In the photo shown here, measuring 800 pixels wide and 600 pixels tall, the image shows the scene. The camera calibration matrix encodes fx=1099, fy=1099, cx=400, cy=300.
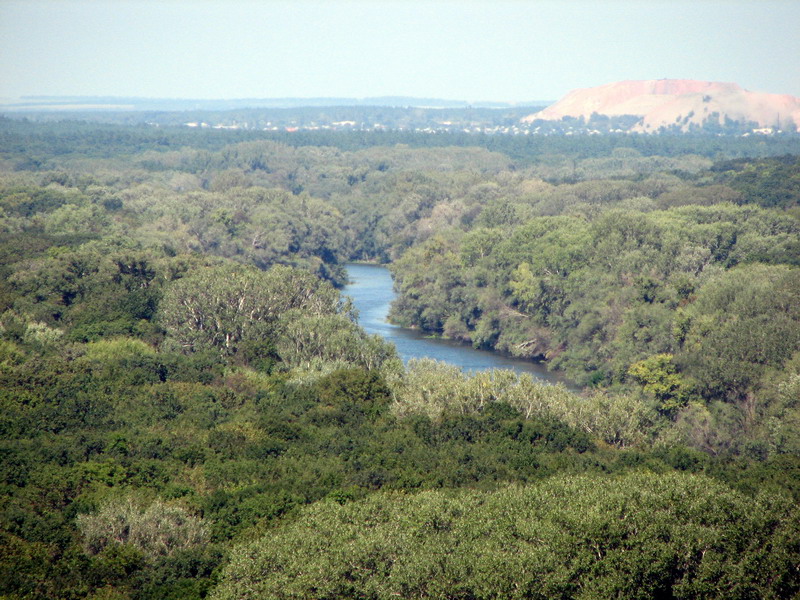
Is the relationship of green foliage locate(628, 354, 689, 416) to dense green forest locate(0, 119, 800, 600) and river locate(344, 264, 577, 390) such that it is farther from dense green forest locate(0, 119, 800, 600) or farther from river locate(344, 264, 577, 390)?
river locate(344, 264, 577, 390)

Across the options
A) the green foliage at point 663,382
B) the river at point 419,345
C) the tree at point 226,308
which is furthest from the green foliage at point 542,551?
the river at point 419,345

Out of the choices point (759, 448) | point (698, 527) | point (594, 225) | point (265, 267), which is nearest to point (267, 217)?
point (265, 267)

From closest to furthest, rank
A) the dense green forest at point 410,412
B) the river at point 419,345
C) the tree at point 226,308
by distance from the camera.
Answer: the dense green forest at point 410,412 < the tree at point 226,308 < the river at point 419,345

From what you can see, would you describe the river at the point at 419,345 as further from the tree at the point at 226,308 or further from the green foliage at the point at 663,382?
the tree at the point at 226,308

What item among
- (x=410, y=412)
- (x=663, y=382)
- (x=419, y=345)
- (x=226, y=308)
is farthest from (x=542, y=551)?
(x=419, y=345)

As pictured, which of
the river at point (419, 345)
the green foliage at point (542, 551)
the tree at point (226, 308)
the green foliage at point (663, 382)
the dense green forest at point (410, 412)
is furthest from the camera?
the river at point (419, 345)

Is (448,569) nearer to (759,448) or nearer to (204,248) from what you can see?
(759,448)
